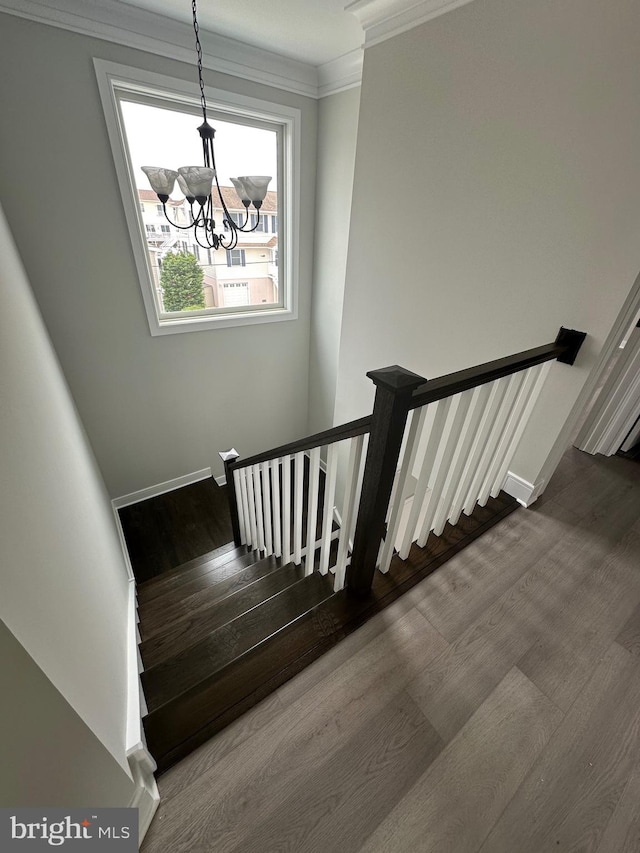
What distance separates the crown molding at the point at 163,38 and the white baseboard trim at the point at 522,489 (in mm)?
3030

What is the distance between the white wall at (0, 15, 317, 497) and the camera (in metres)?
1.94

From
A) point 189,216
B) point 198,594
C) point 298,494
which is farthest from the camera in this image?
point 189,216

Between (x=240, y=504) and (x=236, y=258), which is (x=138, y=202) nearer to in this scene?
(x=236, y=258)

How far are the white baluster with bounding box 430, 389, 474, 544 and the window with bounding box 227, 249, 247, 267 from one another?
255 centimetres

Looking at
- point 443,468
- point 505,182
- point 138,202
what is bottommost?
point 443,468

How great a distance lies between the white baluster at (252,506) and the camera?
197 cm

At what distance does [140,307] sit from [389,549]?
8.30 ft

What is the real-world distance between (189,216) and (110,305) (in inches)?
36.8

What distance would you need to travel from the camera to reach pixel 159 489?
11.2ft

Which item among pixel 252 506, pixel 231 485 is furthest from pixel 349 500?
pixel 231 485

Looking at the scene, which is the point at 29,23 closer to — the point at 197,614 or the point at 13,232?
the point at 13,232

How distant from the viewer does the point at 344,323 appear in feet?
8.47

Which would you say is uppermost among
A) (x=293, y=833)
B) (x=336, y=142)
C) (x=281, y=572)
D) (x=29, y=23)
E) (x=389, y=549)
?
(x=29, y=23)

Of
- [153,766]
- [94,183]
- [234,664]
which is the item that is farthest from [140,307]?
[153,766]
